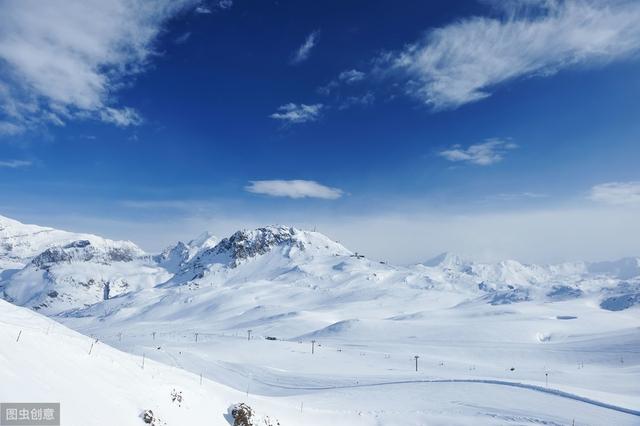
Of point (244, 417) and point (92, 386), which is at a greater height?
point (92, 386)

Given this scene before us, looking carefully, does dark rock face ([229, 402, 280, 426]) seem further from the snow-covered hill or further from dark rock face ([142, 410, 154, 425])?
dark rock face ([142, 410, 154, 425])

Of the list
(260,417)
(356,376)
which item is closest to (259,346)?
(356,376)

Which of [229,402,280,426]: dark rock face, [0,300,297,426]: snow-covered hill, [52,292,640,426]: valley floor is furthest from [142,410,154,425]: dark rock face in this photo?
[52,292,640,426]: valley floor

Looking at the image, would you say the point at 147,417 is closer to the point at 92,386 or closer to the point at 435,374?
the point at 92,386

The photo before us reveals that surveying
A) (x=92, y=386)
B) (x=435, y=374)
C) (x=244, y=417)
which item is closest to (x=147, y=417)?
(x=92, y=386)

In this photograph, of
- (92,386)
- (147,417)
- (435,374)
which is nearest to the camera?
(92,386)

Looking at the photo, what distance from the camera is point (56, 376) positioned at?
52.7 feet

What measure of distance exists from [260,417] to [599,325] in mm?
145921

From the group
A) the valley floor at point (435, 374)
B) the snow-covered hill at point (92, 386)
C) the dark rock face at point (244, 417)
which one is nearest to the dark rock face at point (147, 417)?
the snow-covered hill at point (92, 386)

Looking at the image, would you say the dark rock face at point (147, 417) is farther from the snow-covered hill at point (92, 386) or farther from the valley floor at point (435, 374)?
the valley floor at point (435, 374)

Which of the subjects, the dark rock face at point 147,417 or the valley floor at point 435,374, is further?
the valley floor at point 435,374

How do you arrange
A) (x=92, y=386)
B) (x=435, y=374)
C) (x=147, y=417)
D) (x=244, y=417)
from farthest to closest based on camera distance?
1. (x=435, y=374)
2. (x=244, y=417)
3. (x=147, y=417)
4. (x=92, y=386)

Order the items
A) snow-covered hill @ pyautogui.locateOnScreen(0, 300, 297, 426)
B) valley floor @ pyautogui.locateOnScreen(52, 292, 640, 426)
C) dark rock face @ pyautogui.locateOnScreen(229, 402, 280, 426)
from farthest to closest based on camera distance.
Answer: valley floor @ pyautogui.locateOnScreen(52, 292, 640, 426), dark rock face @ pyautogui.locateOnScreen(229, 402, 280, 426), snow-covered hill @ pyautogui.locateOnScreen(0, 300, 297, 426)

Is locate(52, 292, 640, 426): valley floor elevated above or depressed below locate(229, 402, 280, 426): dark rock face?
below
